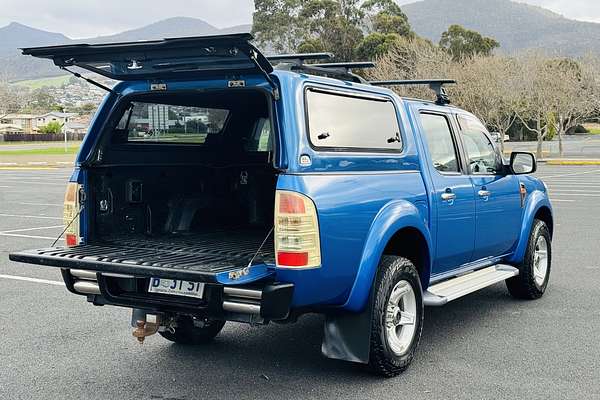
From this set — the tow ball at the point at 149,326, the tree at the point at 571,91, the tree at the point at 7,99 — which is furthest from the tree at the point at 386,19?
the tow ball at the point at 149,326

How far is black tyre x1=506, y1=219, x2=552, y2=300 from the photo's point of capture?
7363 mm

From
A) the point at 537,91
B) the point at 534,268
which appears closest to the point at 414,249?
the point at 534,268

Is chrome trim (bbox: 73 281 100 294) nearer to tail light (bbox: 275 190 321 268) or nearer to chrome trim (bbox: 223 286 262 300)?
chrome trim (bbox: 223 286 262 300)

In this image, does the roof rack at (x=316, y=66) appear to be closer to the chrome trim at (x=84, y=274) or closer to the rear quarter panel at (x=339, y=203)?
the rear quarter panel at (x=339, y=203)

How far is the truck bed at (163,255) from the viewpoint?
4.50m

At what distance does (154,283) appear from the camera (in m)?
4.77

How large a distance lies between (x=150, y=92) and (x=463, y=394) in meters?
3.01

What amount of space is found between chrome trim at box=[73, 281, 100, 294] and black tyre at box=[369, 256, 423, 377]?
6.04 ft

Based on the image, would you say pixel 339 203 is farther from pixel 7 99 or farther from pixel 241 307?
pixel 7 99

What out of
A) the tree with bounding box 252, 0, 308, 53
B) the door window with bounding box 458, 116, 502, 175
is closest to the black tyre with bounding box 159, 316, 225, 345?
the door window with bounding box 458, 116, 502, 175

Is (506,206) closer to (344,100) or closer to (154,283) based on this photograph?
(344,100)

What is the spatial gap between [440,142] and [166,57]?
2.54 metres

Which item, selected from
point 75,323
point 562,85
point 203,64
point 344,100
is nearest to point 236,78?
point 203,64

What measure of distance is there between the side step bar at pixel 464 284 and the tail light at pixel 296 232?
1462 mm
